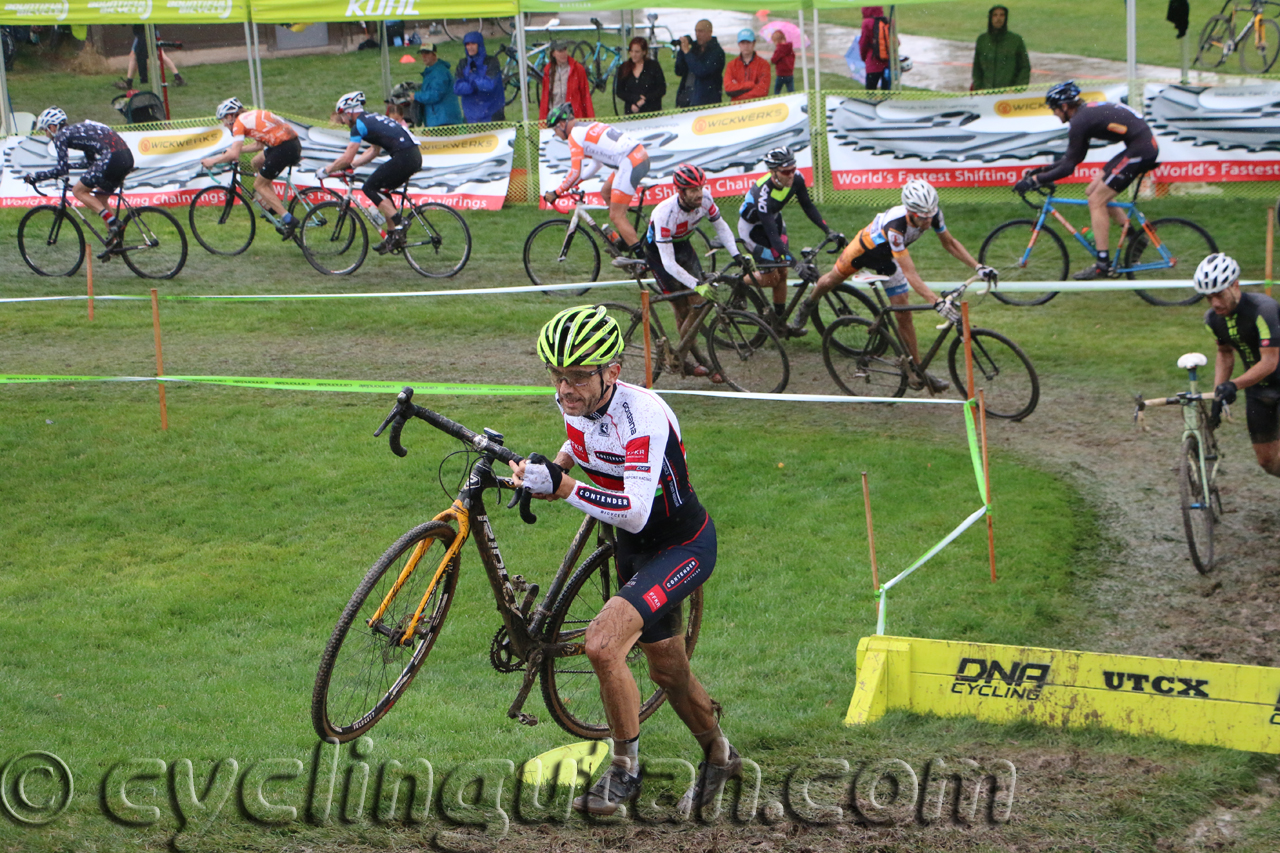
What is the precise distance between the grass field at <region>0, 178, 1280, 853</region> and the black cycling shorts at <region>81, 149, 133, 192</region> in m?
1.70

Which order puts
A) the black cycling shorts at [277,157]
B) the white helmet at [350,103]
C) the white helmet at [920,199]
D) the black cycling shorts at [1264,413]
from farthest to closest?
the white helmet at [350,103], the black cycling shorts at [277,157], the white helmet at [920,199], the black cycling shorts at [1264,413]

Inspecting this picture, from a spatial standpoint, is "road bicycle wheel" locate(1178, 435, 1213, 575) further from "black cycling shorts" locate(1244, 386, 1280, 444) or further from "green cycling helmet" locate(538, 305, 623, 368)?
"green cycling helmet" locate(538, 305, 623, 368)

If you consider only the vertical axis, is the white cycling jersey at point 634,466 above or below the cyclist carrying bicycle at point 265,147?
below

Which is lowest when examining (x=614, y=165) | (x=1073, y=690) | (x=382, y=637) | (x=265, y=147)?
(x=1073, y=690)

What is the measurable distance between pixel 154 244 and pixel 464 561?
31.6 ft

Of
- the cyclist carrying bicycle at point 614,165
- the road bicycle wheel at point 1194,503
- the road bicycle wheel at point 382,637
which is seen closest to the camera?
the road bicycle wheel at point 382,637

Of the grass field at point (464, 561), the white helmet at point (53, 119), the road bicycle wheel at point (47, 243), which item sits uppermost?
the white helmet at point (53, 119)

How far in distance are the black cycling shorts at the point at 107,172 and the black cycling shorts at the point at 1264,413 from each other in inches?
547

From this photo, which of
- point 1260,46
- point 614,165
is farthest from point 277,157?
point 1260,46

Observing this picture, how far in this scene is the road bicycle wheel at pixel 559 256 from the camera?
15789 millimetres

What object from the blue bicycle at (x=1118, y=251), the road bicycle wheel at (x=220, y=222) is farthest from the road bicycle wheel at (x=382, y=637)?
the road bicycle wheel at (x=220, y=222)

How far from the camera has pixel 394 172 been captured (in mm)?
16141

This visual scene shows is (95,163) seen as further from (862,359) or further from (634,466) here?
(634,466)

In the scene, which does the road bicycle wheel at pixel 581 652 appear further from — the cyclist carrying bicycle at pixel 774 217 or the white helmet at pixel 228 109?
the white helmet at pixel 228 109
